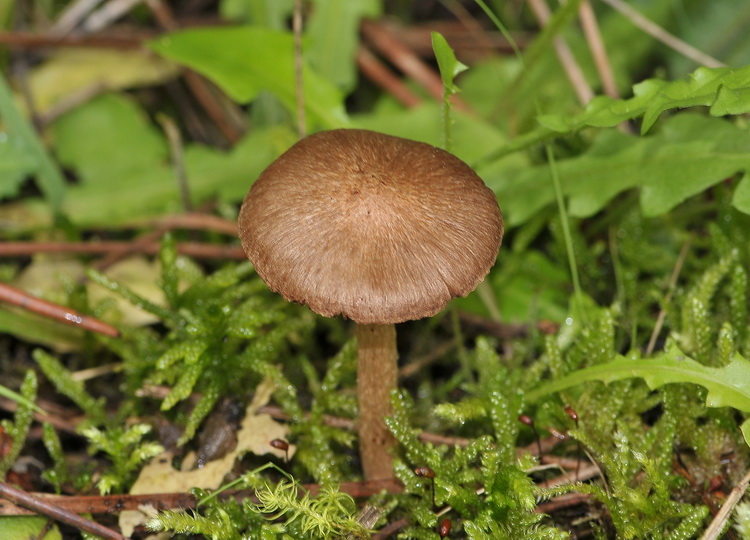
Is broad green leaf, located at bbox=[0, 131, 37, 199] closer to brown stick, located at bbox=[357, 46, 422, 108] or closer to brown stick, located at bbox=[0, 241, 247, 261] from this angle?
brown stick, located at bbox=[0, 241, 247, 261]

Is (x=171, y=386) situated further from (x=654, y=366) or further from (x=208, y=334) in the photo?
(x=654, y=366)

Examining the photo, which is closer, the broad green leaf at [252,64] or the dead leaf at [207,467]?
the dead leaf at [207,467]

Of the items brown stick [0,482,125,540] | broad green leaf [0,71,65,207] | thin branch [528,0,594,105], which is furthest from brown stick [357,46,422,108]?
brown stick [0,482,125,540]

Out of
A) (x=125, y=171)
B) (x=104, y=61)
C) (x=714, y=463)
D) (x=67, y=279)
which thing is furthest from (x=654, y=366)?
(x=104, y=61)

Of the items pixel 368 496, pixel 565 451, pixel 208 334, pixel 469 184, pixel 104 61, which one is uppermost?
pixel 469 184

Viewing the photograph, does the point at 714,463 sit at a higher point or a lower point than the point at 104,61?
lower

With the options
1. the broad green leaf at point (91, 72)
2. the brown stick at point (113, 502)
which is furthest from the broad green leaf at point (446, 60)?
the broad green leaf at point (91, 72)

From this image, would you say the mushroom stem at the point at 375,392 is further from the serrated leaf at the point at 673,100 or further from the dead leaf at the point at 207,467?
the serrated leaf at the point at 673,100
